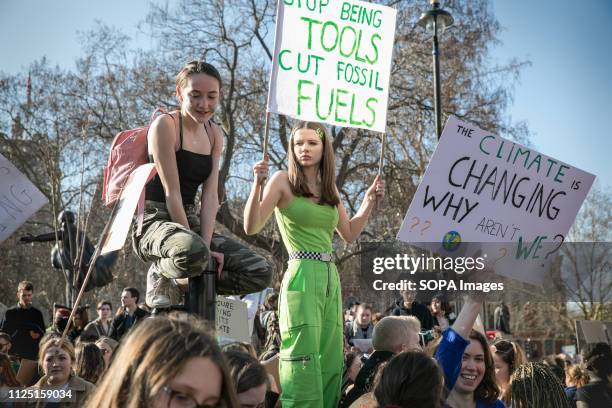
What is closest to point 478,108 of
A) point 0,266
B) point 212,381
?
point 212,381

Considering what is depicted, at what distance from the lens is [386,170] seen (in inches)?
739

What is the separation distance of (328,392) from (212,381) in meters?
2.51

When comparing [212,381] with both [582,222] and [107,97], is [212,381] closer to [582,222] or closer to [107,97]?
[107,97]

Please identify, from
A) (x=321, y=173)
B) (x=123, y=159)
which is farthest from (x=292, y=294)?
(x=123, y=159)

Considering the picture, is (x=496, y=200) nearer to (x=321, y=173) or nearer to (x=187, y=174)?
(x=321, y=173)

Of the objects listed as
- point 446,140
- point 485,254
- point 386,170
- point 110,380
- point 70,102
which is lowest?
point 110,380

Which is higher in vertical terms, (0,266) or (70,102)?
(70,102)

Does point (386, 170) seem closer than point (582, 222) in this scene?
Yes

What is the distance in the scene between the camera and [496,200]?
541 centimetres

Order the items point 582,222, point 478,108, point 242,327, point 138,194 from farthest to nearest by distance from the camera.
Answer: point 582,222
point 478,108
point 242,327
point 138,194

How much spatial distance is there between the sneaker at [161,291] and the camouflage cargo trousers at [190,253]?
89 millimetres

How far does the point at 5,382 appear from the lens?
4.79 meters

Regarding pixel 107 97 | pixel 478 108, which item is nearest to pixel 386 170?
pixel 478 108

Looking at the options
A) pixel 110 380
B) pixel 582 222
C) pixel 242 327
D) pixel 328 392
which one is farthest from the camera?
pixel 582 222
